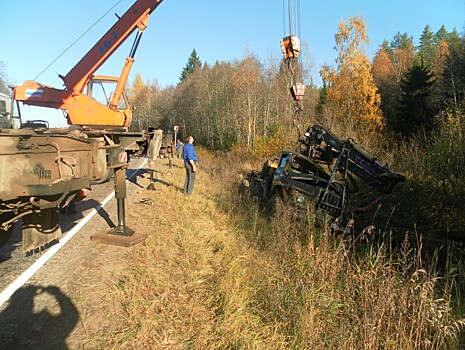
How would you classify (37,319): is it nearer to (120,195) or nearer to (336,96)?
(120,195)

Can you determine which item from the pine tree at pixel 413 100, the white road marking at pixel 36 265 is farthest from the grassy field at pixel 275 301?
the pine tree at pixel 413 100

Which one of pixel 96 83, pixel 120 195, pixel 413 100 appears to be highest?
pixel 413 100

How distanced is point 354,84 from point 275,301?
33.8 meters

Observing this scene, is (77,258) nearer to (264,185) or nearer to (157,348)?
(157,348)

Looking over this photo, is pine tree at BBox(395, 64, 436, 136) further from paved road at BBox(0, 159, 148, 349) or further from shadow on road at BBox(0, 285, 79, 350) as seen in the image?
shadow on road at BBox(0, 285, 79, 350)

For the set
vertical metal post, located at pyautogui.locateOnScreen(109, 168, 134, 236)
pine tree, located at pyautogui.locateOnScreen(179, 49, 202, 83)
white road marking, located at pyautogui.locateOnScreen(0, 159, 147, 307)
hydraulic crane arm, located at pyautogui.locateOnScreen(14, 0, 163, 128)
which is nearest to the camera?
white road marking, located at pyautogui.locateOnScreen(0, 159, 147, 307)

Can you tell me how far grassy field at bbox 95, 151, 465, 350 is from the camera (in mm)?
3006

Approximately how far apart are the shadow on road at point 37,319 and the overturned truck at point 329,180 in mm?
4181

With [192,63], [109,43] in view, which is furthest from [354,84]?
[192,63]

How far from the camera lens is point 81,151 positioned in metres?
4.25

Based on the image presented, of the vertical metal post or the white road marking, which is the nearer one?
the white road marking

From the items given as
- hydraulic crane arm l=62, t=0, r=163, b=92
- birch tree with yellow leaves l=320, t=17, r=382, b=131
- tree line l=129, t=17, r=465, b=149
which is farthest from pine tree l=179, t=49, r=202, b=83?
hydraulic crane arm l=62, t=0, r=163, b=92

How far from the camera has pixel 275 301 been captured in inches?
140

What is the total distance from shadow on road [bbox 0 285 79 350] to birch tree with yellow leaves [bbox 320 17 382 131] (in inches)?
1084
